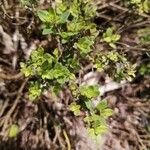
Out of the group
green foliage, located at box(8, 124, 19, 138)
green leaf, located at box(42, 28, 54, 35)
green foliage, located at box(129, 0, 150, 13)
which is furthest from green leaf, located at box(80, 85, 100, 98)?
green foliage, located at box(8, 124, 19, 138)

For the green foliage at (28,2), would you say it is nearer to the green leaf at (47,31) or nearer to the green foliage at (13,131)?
the green leaf at (47,31)

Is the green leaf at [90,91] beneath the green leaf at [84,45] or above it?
beneath

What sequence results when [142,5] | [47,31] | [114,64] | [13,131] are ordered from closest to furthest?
[47,31] < [114,64] < [142,5] < [13,131]

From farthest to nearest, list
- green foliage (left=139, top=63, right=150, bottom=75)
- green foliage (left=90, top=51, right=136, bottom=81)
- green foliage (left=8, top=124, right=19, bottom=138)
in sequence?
green foliage (left=139, top=63, right=150, bottom=75) < green foliage (left=8, top=124, right=19, bottom=138) < green foliage (left=90, top=51, right=136, bottom=81)

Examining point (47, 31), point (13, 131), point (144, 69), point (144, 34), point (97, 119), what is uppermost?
point (144, 34)

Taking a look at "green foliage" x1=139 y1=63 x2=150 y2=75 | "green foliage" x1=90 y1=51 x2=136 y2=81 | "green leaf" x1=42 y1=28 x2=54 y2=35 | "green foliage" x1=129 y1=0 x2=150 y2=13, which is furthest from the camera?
"green foliage" x1=139 y1=63 x2=150 y2=75

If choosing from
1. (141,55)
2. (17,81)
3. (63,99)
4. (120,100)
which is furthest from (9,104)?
(141,55)

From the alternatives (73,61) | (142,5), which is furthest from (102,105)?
(142,5)

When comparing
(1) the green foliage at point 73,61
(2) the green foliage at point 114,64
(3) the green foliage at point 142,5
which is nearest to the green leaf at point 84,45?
(1) the green foliage at point 73,61

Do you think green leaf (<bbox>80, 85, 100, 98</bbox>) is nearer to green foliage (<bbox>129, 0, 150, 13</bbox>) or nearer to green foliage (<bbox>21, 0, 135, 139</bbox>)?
green foliage (<bbox>21, 0, 135, 139</bbox>)

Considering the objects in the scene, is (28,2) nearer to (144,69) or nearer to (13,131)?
(13,131)

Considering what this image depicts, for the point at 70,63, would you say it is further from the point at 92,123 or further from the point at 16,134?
the point at 16,134
